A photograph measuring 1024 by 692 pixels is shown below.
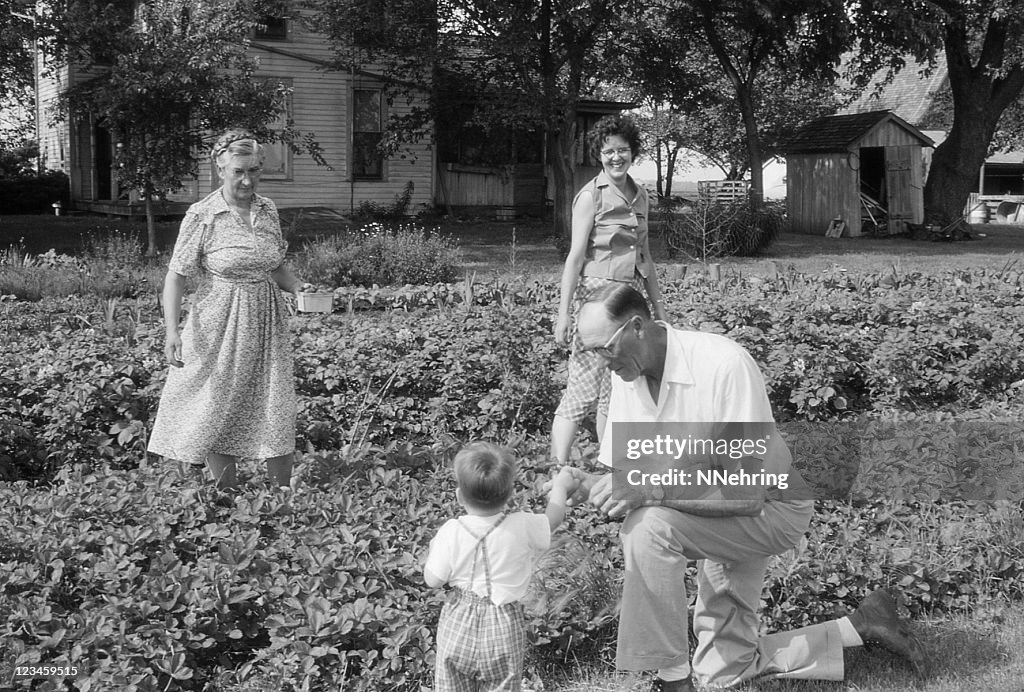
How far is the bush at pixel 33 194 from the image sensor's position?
26.1 m

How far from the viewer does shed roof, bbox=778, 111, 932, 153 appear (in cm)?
2503

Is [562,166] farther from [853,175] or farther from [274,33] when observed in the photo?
[853,175]

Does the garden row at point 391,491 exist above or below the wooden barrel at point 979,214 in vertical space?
below

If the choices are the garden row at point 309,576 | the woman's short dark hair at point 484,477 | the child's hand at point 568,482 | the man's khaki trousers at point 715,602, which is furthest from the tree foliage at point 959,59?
the woman's short dark hair at point 484,477

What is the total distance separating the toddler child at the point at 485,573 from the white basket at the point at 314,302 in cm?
643

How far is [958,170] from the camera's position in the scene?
23.8 metres

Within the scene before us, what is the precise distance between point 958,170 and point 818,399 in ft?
62.2

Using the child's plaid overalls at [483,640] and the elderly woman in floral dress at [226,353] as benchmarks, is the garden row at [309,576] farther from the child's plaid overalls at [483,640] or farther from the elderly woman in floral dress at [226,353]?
the child's plaid overalls at [483,640]

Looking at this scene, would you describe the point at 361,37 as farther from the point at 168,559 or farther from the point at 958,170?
the point at 168,559

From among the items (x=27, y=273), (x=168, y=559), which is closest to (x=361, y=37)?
(x=27, y=273)

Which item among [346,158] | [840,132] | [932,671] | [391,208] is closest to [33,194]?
[346,158]

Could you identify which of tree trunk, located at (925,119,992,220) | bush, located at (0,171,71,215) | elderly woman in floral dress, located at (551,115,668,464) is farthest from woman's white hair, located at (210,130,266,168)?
bush, located at (0,171,71,215)

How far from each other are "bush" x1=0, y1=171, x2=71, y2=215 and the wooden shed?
16.6 metres

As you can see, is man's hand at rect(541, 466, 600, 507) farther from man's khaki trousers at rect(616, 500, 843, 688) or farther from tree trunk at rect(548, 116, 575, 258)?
tree trunk at rect(548, 116, 575, 258)
